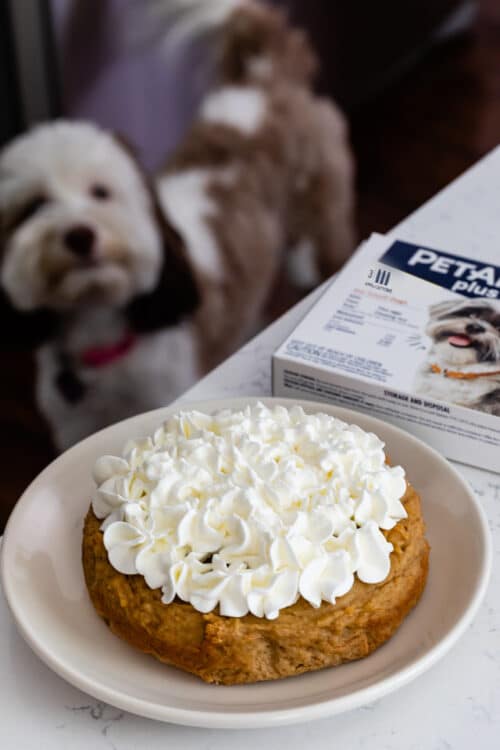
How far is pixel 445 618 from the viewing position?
57 centimetres

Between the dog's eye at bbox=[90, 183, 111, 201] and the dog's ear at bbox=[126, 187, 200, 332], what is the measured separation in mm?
115

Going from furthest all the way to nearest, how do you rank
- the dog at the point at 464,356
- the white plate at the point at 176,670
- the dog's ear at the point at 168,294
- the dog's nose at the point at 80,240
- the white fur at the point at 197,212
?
the white fur at the point at 197,212 < the dog's ear at the point at 168,294 < the dog's nose at the point at 80,240 < the dog at the point at 464,356 < the white plate at the point at 176,670

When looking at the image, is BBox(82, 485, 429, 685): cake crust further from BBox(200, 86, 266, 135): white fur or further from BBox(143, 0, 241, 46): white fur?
BBox(143, 0, 241, 46): white fur

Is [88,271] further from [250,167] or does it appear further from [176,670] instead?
[176,670]

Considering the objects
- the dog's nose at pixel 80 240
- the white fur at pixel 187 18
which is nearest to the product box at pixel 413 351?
the dog's nose at pixel 80 240

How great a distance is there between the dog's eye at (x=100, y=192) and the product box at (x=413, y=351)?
2.87 feet

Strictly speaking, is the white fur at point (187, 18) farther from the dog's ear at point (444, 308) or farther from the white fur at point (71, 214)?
the dog's ear at point (444, 308)

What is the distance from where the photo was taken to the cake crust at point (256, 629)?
53 cm

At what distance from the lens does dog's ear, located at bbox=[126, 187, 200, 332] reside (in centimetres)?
175

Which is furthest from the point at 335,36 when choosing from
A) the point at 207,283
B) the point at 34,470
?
the point at 34,470

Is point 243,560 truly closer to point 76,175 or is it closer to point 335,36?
point 76,175

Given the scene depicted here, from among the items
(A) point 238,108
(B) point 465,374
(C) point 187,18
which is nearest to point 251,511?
(B) point 465,374

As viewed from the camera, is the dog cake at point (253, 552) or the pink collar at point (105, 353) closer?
the dog cake at point (253, 552)

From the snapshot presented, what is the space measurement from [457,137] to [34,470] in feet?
5.58
